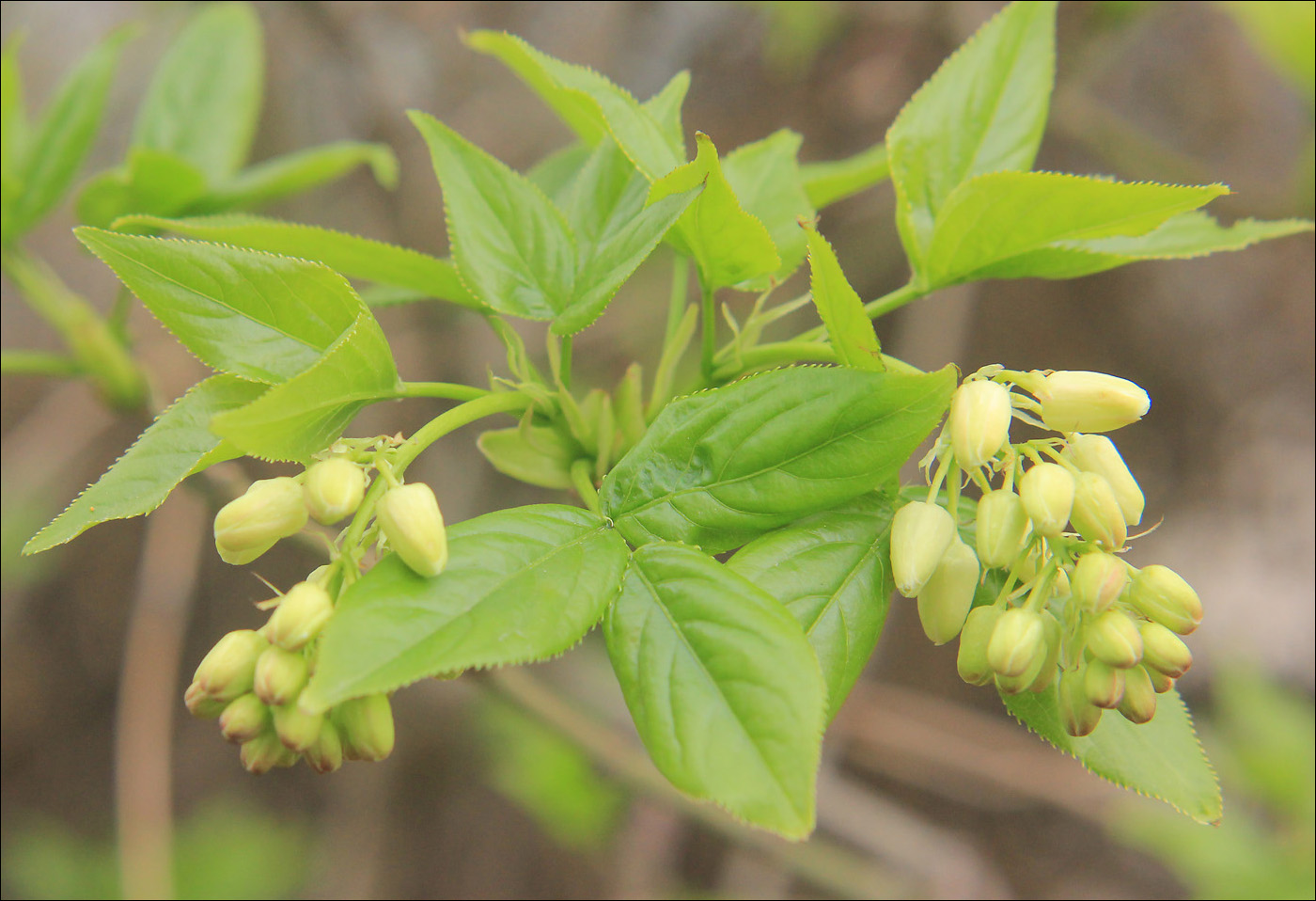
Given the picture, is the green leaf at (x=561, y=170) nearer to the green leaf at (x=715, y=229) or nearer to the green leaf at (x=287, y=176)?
the green leaf at (x=287, y=176)

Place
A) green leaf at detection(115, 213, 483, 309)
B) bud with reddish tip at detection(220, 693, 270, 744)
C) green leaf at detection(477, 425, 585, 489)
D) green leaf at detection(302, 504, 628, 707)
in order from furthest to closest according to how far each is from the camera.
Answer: green leaf at detection(477, 425, 585, 489), green leaf at detection(115, 213, 483, 309), bud with reddish tip at detection(220, 693, 270, 744), green leaf at detection(302, 504, 628, 707)

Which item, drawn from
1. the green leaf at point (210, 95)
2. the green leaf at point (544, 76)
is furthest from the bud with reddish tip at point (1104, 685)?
the green leaf at point (210, 95)

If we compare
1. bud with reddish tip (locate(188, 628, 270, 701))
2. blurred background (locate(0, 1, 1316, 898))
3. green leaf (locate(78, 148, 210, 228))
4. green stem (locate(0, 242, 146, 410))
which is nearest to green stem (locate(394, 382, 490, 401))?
bud with reddish tip (locate(188, 628, 270, 701))

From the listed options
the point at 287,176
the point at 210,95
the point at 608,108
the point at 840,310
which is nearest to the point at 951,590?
the point at 840,310

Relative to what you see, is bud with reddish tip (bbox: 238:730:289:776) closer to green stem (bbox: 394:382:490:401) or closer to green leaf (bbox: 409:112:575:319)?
green stem (bbox: 394:382:490:401)

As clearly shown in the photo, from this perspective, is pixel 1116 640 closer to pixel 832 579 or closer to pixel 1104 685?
pixel 1104 685

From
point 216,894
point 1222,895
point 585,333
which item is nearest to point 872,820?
point 1222,895

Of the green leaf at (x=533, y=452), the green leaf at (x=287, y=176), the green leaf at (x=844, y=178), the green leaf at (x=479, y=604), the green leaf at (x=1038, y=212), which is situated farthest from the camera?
the green leaf at (x=287, y=176)
